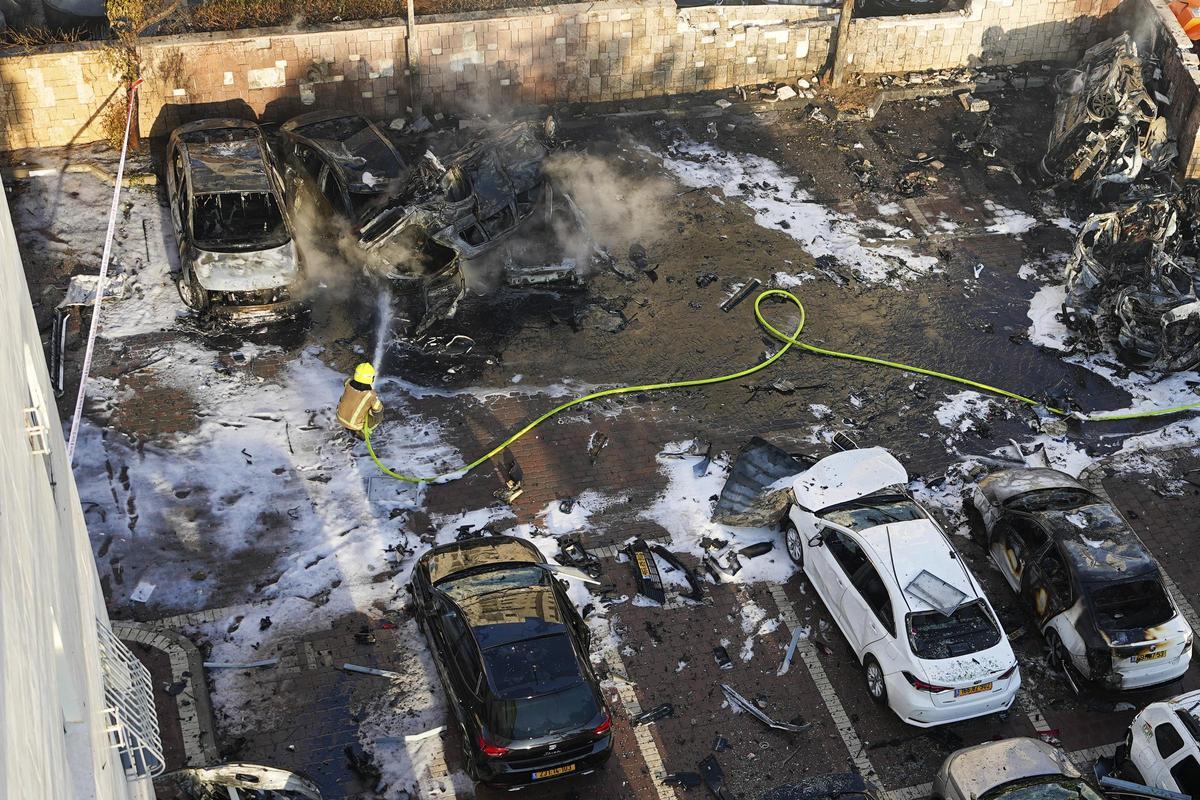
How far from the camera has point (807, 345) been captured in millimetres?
18375

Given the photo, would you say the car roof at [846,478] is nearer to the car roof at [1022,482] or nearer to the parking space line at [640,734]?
the car roof at [1022,482]

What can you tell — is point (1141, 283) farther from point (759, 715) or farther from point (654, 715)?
point (654, 715)

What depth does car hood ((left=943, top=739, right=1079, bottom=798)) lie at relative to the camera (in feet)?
39.8

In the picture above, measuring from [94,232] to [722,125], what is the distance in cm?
1100

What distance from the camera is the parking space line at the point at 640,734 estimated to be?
511 inches

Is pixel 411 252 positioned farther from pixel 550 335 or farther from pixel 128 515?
pixel 128 515

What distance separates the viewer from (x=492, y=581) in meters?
13.5

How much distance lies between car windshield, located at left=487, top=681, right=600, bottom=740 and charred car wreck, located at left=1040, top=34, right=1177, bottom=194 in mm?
13984

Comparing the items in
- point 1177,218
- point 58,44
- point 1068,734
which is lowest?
point 1068,734

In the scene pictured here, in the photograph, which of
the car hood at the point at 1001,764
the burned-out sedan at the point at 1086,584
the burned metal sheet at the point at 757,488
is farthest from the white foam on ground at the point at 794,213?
the car hood at the point at 1001,764

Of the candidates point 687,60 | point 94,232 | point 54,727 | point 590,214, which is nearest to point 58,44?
point 94,232

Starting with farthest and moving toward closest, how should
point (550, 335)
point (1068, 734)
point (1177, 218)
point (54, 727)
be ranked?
point (1177, 218), point (550, 335), point (1068, 734), point (54, 727)

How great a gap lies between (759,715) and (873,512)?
9.28ft

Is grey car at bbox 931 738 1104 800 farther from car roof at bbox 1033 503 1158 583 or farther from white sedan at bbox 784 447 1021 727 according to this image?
car roof at bbox 1033 503 1158 583
